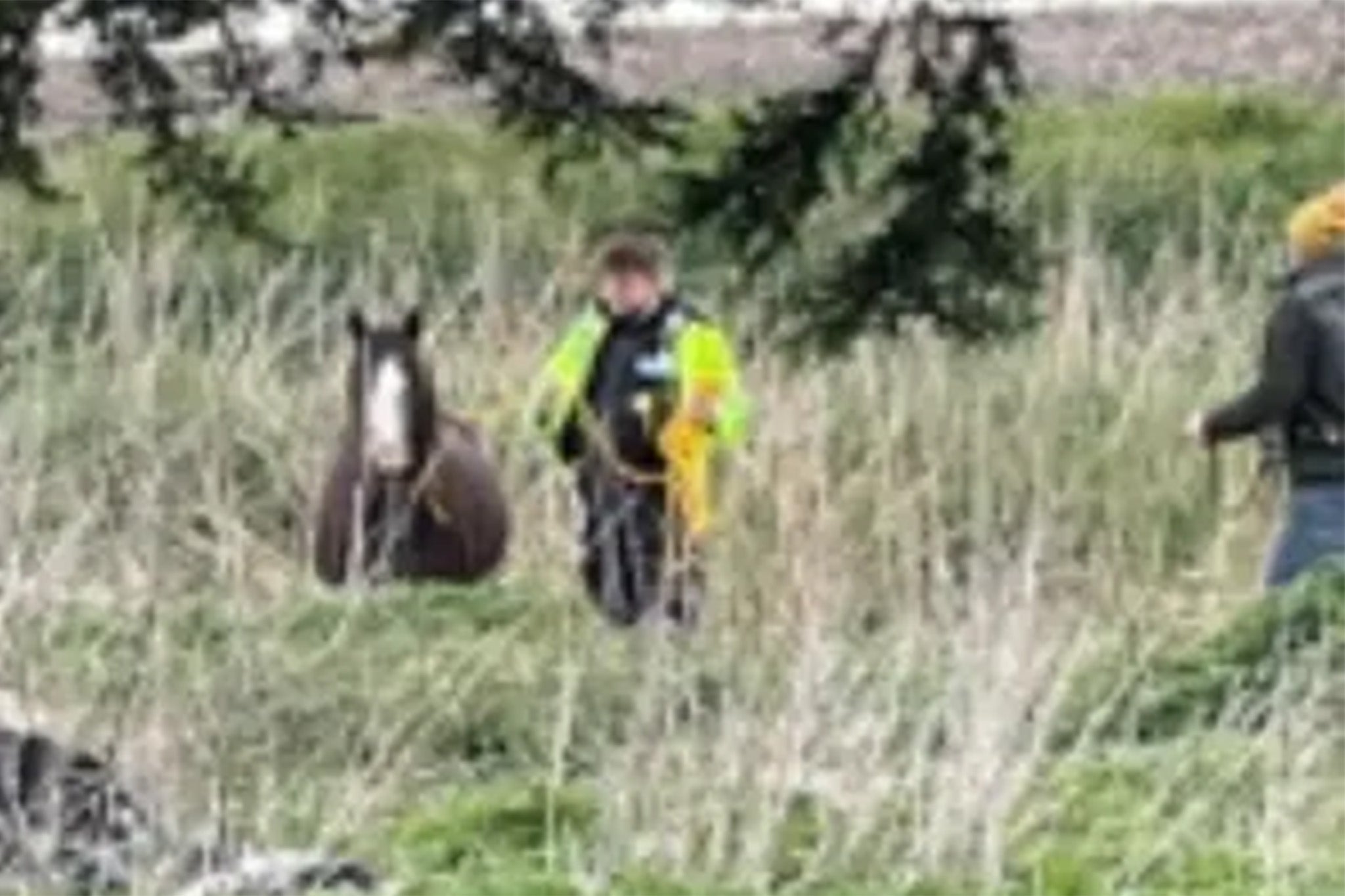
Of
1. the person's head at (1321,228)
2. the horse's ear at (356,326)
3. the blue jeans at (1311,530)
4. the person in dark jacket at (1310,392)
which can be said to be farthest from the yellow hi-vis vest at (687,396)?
the person's head at (1321,228)

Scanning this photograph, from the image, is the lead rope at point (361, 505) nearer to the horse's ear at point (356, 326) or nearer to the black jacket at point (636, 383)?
the horse's ear at point (356, 326)

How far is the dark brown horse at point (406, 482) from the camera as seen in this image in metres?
18.4

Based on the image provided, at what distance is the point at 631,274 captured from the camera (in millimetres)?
18016

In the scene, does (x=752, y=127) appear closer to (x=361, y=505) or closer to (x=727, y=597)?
(x=727, y=597)

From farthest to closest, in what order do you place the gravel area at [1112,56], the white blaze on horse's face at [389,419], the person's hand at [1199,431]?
the gravel area at [1112,56] < the white blaze on horse's face at [389,419] < the person's hand at [1199,431]

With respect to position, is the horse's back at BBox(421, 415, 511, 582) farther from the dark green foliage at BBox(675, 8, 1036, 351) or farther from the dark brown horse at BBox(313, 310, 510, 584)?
the dark green foliage at BBox(675, 8, 1036, 351)

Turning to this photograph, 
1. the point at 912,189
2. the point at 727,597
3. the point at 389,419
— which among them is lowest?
the point at 727,597

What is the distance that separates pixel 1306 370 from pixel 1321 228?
1.31ft

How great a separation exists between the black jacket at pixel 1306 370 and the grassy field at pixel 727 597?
1.86ft

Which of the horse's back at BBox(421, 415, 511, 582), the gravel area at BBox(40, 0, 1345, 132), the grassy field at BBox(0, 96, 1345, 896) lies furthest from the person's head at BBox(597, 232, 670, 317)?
the gravel area at BBox(40, 0, 1345, 132)

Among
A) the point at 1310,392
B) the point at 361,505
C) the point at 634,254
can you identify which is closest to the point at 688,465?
the point at 634,254

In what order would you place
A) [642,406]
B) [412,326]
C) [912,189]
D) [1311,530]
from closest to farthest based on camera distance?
[912,189] → [1311,530] → [642,406] → [412,326]

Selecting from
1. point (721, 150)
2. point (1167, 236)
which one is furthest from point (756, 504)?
point (1167, 236)

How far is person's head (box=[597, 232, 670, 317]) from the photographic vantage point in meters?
17.7
